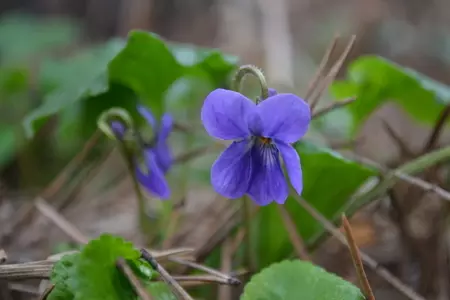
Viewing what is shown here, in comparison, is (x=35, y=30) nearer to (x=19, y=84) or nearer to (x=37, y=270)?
(x=19, y=84)

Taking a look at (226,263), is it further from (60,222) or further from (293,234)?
(60,222)


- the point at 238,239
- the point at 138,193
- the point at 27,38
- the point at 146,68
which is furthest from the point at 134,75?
the point at 27,38

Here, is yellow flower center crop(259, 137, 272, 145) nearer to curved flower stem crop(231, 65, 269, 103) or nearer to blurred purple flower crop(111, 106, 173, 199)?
curved flower stem crop(231, 65, 269, 103)

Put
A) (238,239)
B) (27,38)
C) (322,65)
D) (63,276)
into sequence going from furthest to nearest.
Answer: (27,38) → (238,239) → (322,65) → (63,276)

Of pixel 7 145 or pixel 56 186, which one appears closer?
pixel 56 186

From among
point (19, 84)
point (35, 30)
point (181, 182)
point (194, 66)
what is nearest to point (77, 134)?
point (181, 182)

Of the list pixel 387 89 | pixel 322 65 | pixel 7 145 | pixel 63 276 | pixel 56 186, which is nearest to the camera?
pixel 63 276

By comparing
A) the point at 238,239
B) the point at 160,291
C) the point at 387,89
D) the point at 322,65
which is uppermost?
the point at 322,65
